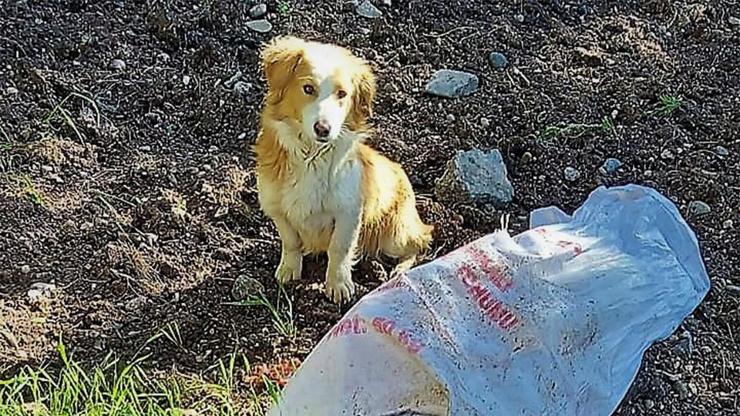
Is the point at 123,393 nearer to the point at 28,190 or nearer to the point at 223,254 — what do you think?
the point at 223,254

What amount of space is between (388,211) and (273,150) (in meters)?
0.45

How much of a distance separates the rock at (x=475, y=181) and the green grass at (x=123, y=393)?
112cm

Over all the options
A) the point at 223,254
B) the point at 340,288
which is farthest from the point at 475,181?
the point at 223,254

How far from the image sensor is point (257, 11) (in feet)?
16.5

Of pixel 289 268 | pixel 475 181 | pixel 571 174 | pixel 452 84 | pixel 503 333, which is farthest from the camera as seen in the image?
pixel 452 84

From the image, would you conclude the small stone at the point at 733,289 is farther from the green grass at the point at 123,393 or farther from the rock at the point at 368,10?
the rock at the point at 368,10

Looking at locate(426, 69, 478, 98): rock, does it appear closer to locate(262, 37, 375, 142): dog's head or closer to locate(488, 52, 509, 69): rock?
locate(488, 52, 509, 69): rock

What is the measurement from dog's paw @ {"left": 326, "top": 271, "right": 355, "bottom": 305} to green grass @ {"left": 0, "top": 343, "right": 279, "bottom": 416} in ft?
1.42

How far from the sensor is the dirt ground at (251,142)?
344cm

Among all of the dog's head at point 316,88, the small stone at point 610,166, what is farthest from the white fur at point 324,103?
the small stone at point 610,166

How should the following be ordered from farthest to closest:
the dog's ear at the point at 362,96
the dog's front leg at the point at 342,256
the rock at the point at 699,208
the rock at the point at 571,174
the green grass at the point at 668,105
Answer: the green grass at the point at 668,105 < the rock at the point at 571,174 < the rock at the point at 699,208 < the dog's front leg at the point at 342,256 < the dog's ear at the point at 362,96

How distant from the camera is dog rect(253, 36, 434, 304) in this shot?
3.22 meters

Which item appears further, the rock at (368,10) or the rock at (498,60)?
the rock at (368,10)

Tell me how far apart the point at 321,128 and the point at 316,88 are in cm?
15
